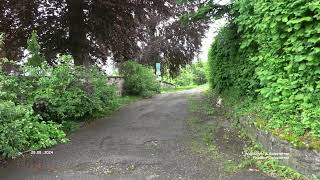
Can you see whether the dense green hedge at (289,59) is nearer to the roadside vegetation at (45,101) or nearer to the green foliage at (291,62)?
the green foliage at (291,62)

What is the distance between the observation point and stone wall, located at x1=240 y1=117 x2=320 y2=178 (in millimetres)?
5488

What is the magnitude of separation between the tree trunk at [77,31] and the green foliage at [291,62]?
936cm

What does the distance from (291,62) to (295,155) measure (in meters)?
1.58

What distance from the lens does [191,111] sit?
13.2 metres

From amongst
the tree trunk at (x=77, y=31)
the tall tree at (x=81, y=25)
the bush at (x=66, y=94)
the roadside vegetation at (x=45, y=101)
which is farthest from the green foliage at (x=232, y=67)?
the tree trunk at (x=77, y=31)

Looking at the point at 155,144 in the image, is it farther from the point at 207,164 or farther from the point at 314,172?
the point at 314,172

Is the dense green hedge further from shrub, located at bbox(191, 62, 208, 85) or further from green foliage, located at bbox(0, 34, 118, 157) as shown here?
shrub, located at bbox(191, 62, 208, 85)

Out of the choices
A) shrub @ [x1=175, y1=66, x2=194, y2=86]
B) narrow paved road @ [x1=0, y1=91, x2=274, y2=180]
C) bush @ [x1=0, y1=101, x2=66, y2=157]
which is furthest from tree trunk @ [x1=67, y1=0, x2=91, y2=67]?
shrub @ [x1=175, y1=66, x2=194, y2=86]

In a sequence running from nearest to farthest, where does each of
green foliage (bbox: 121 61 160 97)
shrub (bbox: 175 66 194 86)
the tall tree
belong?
1. the tall tree
2. green foliage (bbox: 121 61 160 97)
3. shrub (bbox: 175 66 194 86)

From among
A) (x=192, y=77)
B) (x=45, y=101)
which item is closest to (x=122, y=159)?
(x=45, y=101)

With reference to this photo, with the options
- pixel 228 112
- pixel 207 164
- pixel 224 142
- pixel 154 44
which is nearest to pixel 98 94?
pixel 228 112

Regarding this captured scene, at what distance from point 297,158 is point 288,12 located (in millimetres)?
2324

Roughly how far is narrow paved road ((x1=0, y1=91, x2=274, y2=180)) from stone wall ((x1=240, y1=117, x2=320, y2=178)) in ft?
1.96

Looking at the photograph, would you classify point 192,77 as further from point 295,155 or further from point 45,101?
point 295,155
